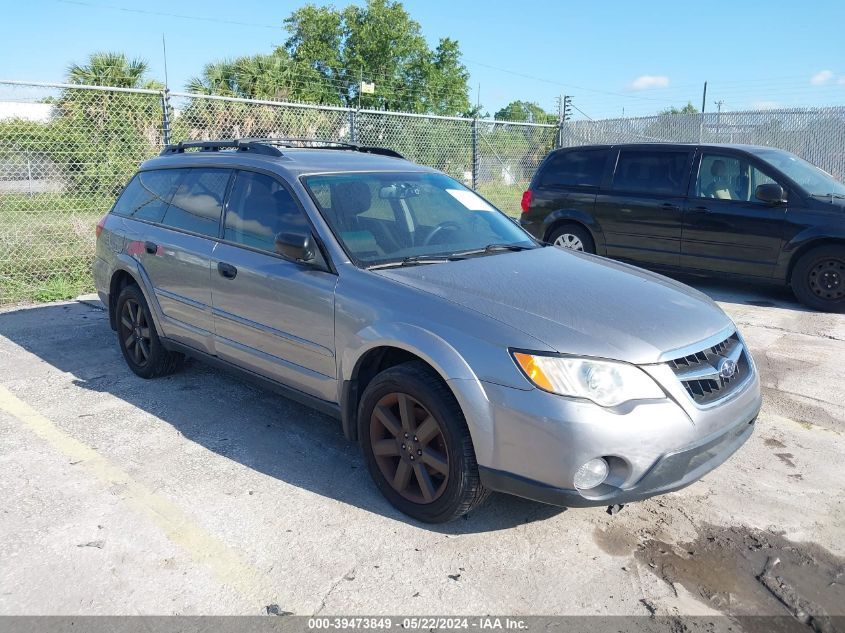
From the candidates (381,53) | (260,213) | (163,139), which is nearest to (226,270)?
(260,213)

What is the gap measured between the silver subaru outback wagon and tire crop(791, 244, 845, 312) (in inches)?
173

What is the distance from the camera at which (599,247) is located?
29.8ft

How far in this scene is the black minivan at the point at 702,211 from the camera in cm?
748

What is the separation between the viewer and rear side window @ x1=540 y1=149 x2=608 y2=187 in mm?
9117

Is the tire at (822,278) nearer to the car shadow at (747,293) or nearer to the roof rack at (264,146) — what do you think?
the car shadow at (747,293)

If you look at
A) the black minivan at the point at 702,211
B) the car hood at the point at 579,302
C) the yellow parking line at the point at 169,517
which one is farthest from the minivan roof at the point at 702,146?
the yellow parking line at the point at 169,517

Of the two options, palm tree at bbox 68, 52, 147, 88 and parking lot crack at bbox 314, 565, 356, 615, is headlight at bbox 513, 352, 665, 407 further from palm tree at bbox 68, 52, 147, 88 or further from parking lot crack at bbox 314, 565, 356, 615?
palm tree at bbox 68, 52, 147, 88

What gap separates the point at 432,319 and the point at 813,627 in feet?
6.21

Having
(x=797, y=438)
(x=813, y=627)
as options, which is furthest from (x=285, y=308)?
(x=797, y=438)

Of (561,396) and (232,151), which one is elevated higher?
(232,151)

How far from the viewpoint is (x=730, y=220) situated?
7.90 m

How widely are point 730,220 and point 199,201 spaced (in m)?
5.87

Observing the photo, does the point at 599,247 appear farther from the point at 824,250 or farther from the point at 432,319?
the point at 432,319

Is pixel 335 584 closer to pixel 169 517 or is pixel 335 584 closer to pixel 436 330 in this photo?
pixel 169 517
